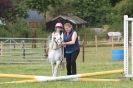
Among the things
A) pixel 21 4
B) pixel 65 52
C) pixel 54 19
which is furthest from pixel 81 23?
pixel 65 52

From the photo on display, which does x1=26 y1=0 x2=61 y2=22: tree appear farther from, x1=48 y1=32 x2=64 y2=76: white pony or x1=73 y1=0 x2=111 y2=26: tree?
x1=48 y1=32 x2=64 y2=76: white pony

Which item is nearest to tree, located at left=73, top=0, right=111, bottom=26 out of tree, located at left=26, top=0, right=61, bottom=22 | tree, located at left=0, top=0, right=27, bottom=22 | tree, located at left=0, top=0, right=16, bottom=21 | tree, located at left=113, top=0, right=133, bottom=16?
tree, located at left=113, top=0, right=133, bottom=16

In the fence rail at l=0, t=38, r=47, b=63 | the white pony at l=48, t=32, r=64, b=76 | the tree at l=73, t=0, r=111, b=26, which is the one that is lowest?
the fence rail at l=0, t=38, r=47, b=63

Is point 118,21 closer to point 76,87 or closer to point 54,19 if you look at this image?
point 54,19

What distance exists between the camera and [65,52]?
13719mm

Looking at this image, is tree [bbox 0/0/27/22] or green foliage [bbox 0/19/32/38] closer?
green foliage [bbox 0/19/32/38]

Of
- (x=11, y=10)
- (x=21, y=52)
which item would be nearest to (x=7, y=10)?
(x=11, y=10)

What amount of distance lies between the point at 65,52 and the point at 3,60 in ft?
40.2

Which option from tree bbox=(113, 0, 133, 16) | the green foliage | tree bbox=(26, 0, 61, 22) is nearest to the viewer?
the green foliage

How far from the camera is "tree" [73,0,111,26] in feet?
192

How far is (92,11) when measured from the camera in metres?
59.1

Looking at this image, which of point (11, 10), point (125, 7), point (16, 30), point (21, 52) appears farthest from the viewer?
point (125, 7)

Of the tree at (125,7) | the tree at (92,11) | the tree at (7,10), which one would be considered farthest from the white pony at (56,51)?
the tree at (92,11)

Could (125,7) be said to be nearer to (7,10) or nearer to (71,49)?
(7,10)
